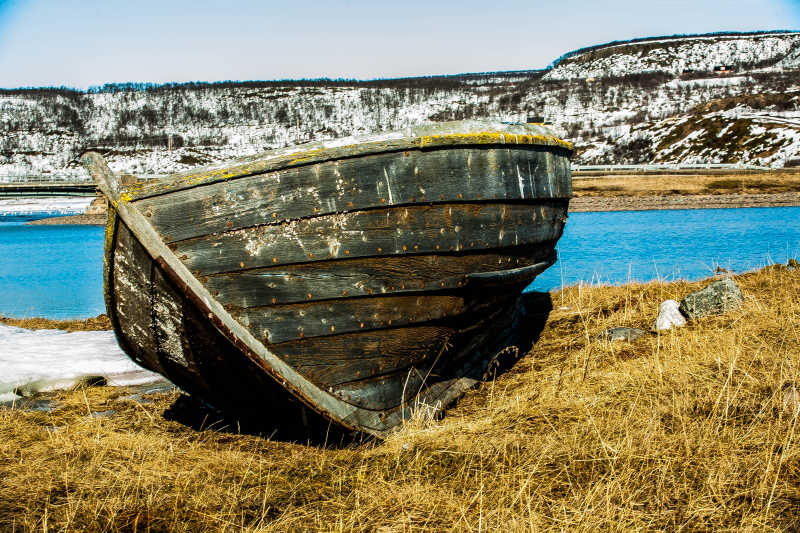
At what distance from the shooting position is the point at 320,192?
11.1 feet

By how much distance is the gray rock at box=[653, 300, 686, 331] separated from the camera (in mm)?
5812

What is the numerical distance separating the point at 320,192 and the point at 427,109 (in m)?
120

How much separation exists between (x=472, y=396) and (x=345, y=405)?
5.00 feet

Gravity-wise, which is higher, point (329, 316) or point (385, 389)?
point (329, 316)

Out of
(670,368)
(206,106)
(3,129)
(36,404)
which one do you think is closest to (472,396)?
(670,368)

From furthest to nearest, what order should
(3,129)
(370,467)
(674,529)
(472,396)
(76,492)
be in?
(3,129) → (472,396) → (370,467) → (76,492) → (674,529)

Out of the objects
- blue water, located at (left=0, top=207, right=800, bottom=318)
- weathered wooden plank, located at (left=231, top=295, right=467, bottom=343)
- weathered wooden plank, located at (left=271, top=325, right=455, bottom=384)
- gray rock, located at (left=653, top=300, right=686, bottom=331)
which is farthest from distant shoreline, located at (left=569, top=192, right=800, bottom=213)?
weathered wooden plank, located at (left=231, top=295, right=467, bottom=343)

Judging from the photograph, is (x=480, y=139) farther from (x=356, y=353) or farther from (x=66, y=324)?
(x=66, y=324)

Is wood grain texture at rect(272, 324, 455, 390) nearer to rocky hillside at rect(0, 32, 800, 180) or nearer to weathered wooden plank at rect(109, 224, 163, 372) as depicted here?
weathered wooden plank at rect(109, 224, 163, 372)

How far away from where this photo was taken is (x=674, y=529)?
2469 millimetres

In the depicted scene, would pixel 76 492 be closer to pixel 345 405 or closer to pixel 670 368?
pixel 345 405

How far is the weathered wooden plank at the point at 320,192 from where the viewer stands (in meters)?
3.31

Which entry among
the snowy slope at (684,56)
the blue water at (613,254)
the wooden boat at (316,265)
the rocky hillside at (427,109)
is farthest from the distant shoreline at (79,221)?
the snowy slope at (684,56)

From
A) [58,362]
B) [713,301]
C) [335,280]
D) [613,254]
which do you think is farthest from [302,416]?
[613,254]
